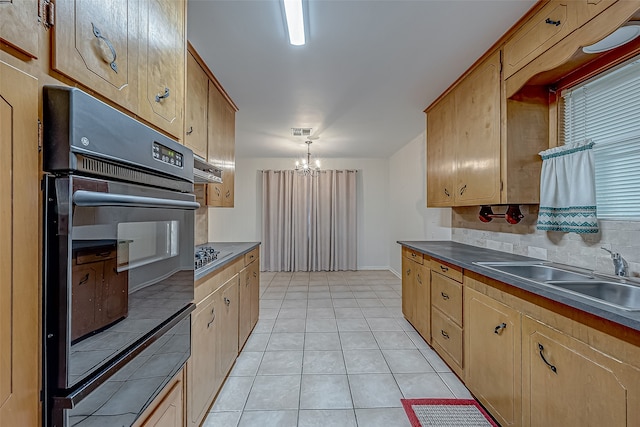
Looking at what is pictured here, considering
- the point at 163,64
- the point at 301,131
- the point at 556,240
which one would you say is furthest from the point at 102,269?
the point at 301,131

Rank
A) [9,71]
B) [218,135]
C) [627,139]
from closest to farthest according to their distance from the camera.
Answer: [9,71], [627,139], [218,135]

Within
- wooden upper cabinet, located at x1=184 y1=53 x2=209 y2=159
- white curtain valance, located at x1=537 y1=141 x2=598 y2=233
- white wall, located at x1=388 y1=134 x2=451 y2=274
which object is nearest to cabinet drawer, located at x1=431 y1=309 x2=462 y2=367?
white curtain valance, located at x1=537 y1=141 x2=598 y2=233

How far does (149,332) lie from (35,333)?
14.5 inches

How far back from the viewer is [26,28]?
0.59 meters

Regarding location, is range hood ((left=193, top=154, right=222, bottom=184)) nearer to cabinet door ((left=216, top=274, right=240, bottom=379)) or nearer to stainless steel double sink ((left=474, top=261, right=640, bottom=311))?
cabinet door ((left=216, top=274, right=240, bottom=379))

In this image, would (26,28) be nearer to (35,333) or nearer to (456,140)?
(35,333)

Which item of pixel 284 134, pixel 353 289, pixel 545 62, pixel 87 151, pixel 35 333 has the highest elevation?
pixel 284 134

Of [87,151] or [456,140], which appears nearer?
[87,151]

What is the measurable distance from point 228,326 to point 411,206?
373cm

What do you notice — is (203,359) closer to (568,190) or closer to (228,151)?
(228,151)

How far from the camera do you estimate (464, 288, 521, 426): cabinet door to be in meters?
1.52

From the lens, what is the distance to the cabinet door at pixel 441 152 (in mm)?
2828

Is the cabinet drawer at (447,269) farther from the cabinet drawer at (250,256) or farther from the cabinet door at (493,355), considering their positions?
the cabinet drawer at (250,256)

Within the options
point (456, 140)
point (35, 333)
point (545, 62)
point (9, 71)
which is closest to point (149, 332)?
point (35, 333)
